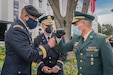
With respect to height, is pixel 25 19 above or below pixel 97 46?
above

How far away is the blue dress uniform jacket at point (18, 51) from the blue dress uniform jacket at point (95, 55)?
489 mm

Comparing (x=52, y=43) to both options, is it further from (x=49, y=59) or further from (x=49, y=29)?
(x=49, y=59)

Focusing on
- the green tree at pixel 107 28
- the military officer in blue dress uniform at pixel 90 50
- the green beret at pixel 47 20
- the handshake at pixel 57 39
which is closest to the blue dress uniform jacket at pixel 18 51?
the handshake at pixel 57 39

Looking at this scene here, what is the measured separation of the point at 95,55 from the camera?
3438 millimetres

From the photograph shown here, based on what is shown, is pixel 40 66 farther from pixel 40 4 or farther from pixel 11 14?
pixel 40 4

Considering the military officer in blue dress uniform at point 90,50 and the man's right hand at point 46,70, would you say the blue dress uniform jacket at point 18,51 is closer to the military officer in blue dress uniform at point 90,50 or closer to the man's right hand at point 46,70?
the military officer in blue dress uniform at point 90,50

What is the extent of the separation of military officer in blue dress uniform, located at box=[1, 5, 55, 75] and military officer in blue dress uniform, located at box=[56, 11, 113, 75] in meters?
0.40

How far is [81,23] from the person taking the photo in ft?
11.6

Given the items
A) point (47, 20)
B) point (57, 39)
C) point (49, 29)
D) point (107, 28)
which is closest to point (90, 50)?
point (57, 39)

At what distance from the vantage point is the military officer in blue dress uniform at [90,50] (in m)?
3.36

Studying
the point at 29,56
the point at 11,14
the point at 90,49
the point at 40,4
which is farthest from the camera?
the point at 40,4

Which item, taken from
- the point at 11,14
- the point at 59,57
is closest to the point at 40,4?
the point at 11,14

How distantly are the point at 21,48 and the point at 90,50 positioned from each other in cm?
89

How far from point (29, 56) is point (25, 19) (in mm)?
505
